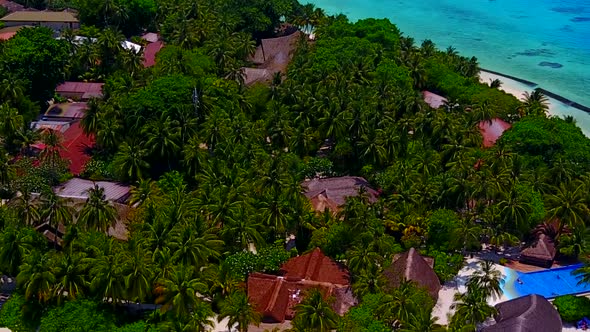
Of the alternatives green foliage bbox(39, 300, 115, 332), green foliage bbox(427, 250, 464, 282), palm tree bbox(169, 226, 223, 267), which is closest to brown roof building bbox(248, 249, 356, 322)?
palm tree bbox(169, 226, 223, 267)

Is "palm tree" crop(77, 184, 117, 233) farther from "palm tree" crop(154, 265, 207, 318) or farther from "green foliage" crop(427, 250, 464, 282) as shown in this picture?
"green foliage" crop(427, 250, 464, 282)

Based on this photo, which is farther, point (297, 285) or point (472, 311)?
point (297, 285)

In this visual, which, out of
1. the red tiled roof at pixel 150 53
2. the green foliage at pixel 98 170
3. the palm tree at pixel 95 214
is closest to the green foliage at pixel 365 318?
the palm tree at pixel 95 214

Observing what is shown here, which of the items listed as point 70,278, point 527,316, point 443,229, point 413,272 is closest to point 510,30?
point 443,229

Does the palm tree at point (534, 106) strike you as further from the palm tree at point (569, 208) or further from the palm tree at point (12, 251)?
the palm tree at point (12, 251)

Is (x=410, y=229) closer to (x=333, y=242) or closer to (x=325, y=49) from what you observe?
(x=333, y=242)

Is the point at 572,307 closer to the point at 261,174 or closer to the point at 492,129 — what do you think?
the point at 261,174

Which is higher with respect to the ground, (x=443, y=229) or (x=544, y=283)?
(x=443, y=229)
